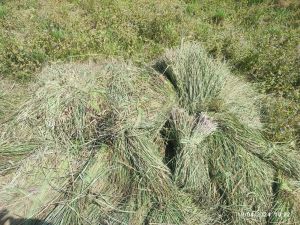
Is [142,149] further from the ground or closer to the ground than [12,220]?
further from the ground

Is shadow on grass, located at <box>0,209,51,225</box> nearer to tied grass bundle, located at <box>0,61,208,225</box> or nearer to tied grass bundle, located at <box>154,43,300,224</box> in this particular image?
tied grass bundle, located at <box>0,61,208,225</box>

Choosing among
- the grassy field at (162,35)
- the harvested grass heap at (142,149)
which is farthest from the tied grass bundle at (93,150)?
the grassy field at (162,35)

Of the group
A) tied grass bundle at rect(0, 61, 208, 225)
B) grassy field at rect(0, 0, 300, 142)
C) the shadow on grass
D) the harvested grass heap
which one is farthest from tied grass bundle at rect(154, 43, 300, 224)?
the shadow on grass

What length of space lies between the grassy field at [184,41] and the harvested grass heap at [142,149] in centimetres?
2

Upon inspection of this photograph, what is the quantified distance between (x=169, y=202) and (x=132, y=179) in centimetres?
38

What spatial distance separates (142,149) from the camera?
2.96 m

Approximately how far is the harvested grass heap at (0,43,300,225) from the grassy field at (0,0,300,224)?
0.07ft

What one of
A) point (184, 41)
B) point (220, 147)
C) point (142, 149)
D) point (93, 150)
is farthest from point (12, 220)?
point (184, 41)

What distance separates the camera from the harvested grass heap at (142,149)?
8.96 feet

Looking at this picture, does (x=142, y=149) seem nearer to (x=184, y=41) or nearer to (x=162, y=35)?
(x=184, y=41)

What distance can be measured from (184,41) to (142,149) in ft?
6.46

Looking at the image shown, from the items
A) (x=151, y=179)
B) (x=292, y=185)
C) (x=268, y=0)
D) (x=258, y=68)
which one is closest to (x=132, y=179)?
(x=151, y=179)

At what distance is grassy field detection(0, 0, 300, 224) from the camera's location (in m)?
2.90

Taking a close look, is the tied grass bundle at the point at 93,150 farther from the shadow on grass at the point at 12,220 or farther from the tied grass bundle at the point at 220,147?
the tied grass bundle at the point at 220,147
